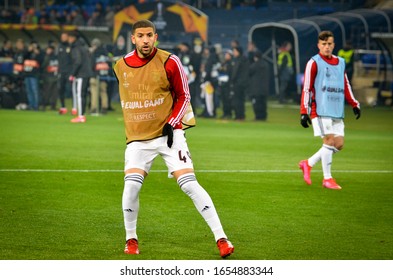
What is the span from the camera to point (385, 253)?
9.05 metres

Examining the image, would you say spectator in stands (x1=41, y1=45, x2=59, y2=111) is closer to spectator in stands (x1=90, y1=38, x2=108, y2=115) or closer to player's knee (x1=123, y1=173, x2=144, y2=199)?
spectator in stands (x1=90, y1=38, x2=108, y2=115)

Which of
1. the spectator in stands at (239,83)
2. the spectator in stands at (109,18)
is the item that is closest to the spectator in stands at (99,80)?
the spectator in stands at (239,83)

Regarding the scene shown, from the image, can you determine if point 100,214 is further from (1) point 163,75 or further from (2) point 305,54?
(2) point 305,54

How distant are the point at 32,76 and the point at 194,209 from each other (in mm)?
A: 22210

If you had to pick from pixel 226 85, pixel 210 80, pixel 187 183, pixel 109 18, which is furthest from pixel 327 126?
pixel 109 18

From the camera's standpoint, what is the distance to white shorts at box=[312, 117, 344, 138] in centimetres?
1395

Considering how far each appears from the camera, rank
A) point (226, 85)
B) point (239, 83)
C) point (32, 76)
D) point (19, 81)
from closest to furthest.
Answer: point (239, 83) → point (226, 85) → point (32, 76) → point (19, 81)

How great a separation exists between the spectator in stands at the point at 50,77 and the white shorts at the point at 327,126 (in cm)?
2059

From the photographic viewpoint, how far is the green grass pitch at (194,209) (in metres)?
9.25

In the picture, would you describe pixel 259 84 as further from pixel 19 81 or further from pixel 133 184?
pixel 133 184

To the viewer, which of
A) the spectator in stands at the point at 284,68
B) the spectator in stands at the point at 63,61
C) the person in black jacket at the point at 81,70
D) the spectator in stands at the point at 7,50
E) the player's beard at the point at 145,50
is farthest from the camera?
the spectator in stands at the point at 284,68

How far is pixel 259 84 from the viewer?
30031 millimetres

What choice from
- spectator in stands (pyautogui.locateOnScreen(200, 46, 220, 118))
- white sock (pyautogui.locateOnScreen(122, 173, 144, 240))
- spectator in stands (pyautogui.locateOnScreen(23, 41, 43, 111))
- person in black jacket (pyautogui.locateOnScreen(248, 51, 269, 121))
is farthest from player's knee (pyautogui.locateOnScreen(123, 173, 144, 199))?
spectator in stands (pyautogui.locateOnScreen(23, 41, 43, 111))

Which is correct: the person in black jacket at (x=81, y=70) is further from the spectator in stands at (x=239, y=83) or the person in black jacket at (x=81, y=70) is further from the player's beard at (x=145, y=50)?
the player's beard at (x=145, y=50)
